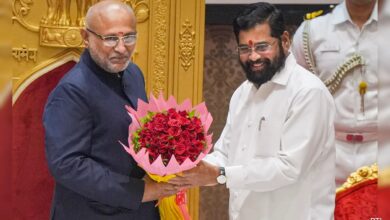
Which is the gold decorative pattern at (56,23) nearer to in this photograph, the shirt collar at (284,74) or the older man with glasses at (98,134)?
A: the older man with glasses at (98,134)

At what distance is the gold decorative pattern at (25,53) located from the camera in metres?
2.89

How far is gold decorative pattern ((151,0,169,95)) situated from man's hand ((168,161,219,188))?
1280 mm

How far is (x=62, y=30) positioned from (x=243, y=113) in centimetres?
137

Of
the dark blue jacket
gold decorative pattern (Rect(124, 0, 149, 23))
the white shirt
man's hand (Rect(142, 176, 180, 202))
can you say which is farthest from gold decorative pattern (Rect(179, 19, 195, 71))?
the white shirt

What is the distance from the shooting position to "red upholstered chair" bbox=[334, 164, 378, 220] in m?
2.02

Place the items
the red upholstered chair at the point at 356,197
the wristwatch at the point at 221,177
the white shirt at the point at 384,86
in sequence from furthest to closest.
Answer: the red upholstered chair at the point at 356,197
the wristwatch at the point at 221,177
the white shirt at the point at 384,86

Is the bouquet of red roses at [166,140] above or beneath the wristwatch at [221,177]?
above

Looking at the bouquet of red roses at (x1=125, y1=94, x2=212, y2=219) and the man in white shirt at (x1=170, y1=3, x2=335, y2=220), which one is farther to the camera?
the man in white shirt at (x1=170, y1=3, x2=335, y2=220)

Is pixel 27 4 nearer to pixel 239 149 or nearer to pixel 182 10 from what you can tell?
pixel 182 10

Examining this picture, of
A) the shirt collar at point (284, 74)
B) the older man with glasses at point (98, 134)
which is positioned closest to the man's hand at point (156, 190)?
the older man with glasses at point (98, 134)

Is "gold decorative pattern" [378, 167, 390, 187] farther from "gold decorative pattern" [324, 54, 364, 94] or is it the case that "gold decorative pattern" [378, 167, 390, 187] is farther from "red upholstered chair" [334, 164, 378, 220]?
"gold decorative pattern" [324, 54, 364, 94]

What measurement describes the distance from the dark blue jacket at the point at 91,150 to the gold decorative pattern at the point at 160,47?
1270 millimetres

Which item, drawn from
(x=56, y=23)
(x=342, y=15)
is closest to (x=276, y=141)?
(x=342, y=15)

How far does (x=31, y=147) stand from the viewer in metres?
2.90
